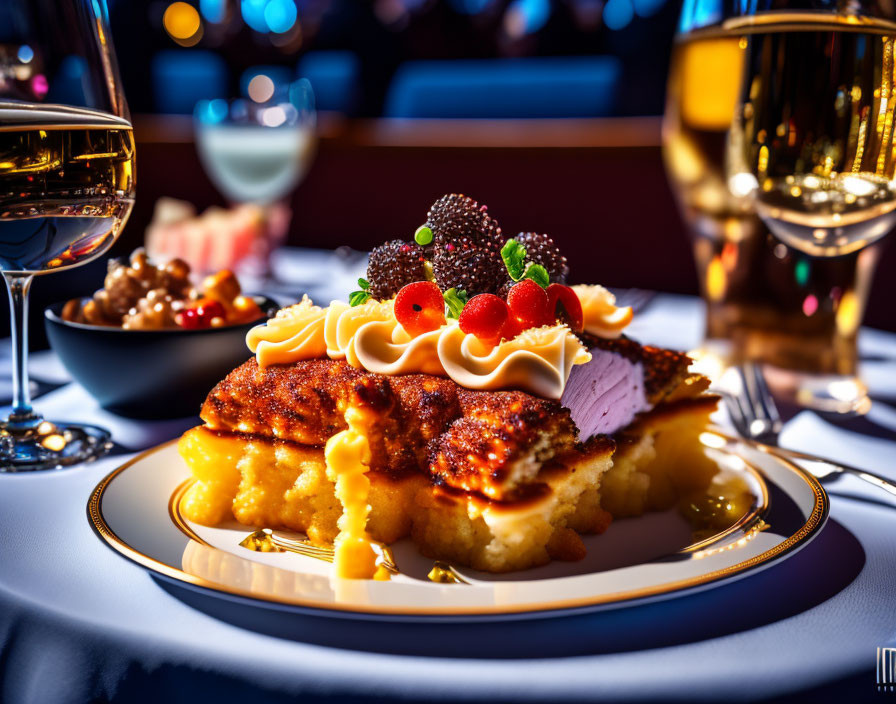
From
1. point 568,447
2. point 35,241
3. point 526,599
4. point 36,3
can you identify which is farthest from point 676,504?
point 36,3

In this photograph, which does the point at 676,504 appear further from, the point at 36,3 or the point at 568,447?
the point at 36,3

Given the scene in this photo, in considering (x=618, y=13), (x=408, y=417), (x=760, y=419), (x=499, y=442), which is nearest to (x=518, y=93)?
(x=618, y=13)

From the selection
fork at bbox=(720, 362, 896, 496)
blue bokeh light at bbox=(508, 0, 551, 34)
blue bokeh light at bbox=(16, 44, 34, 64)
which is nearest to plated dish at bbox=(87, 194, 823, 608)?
fork at bbox=(720, 362, 896, 496)

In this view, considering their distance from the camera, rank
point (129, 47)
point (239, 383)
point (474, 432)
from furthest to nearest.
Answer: point (129, 47) < point (239, 383) < point (474, 432)

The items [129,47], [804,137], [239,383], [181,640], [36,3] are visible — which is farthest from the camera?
[129,47]

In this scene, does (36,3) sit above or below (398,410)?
above

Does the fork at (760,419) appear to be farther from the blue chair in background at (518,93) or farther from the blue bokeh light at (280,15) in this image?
the blue bokeh light at (280,15)

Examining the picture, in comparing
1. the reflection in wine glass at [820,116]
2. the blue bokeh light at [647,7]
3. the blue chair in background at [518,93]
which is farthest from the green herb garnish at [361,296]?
the blue bokeh light at [647,7]
